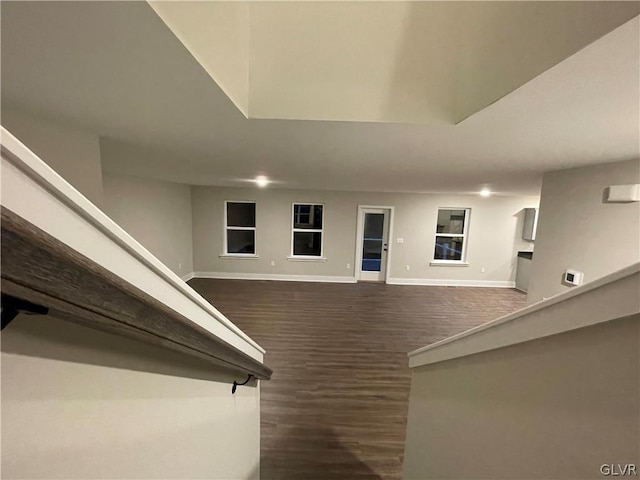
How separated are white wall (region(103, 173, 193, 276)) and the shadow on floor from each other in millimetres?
3369

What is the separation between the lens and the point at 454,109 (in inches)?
54.3

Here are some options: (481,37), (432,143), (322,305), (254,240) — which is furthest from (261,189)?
(481,37)

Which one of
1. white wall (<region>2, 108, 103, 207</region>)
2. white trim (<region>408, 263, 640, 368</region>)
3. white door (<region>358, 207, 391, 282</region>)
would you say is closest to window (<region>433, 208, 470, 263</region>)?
white door (<region>358, 207, 391, 282</region>)

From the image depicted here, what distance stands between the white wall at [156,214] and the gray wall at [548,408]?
4206 mm

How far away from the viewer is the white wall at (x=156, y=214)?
4.13 meters

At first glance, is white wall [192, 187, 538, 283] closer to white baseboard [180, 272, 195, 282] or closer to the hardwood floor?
white baseboard [180, 272, 195, 282]

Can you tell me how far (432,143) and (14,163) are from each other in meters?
1.90

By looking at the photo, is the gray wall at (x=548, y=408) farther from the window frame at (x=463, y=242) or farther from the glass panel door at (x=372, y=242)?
the window frame at (x=463, y=242)

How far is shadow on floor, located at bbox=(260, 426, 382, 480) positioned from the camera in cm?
197

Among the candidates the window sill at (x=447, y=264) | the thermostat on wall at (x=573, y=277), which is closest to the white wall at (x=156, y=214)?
the thermostat on wall at (x=573, y=277)

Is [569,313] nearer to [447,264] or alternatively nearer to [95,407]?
[95,407]

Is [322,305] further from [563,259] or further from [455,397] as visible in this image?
[455,397]

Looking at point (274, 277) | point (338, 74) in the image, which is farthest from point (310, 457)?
point (274, 277)

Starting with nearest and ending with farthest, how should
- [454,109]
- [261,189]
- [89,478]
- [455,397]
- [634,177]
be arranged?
[89,478], [455,397], [454,109], [634,177], [261,189]
